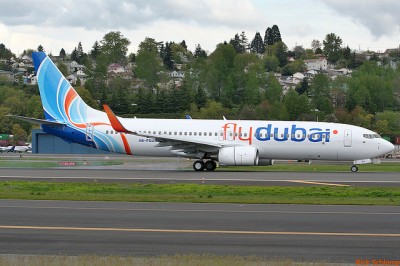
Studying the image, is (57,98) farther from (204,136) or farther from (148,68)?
(148,68)

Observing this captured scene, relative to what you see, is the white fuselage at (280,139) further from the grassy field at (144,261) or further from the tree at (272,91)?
the tree at (272,91)

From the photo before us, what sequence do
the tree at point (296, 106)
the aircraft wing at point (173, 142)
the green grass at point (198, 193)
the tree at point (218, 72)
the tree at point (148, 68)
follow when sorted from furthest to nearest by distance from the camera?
the tree at point (148, 68), the tree at point (218, 72), the tree at point (296, 106), the aircraft wing at point (173, 142), the green grass at point (198, 193)

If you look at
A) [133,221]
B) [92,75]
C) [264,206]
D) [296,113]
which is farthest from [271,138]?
[92,75]

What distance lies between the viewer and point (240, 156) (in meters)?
41.2

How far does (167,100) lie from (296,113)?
1866 centimetres

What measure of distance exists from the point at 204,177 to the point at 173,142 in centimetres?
507

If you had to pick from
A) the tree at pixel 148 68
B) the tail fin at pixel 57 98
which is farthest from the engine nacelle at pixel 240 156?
the tree at pixel 148 68

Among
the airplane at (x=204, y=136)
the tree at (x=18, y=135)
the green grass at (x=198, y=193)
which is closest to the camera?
the green grass at (x=198, y=193)

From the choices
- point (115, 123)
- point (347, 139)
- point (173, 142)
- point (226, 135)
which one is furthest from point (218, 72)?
point (115, 123)

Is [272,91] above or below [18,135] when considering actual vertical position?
above

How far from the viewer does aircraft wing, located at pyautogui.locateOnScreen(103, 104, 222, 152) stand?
137 feet

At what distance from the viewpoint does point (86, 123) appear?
44.7 metres

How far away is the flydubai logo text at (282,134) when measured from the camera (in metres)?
42.2

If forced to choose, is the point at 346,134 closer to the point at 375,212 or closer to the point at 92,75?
the point at 375,212
